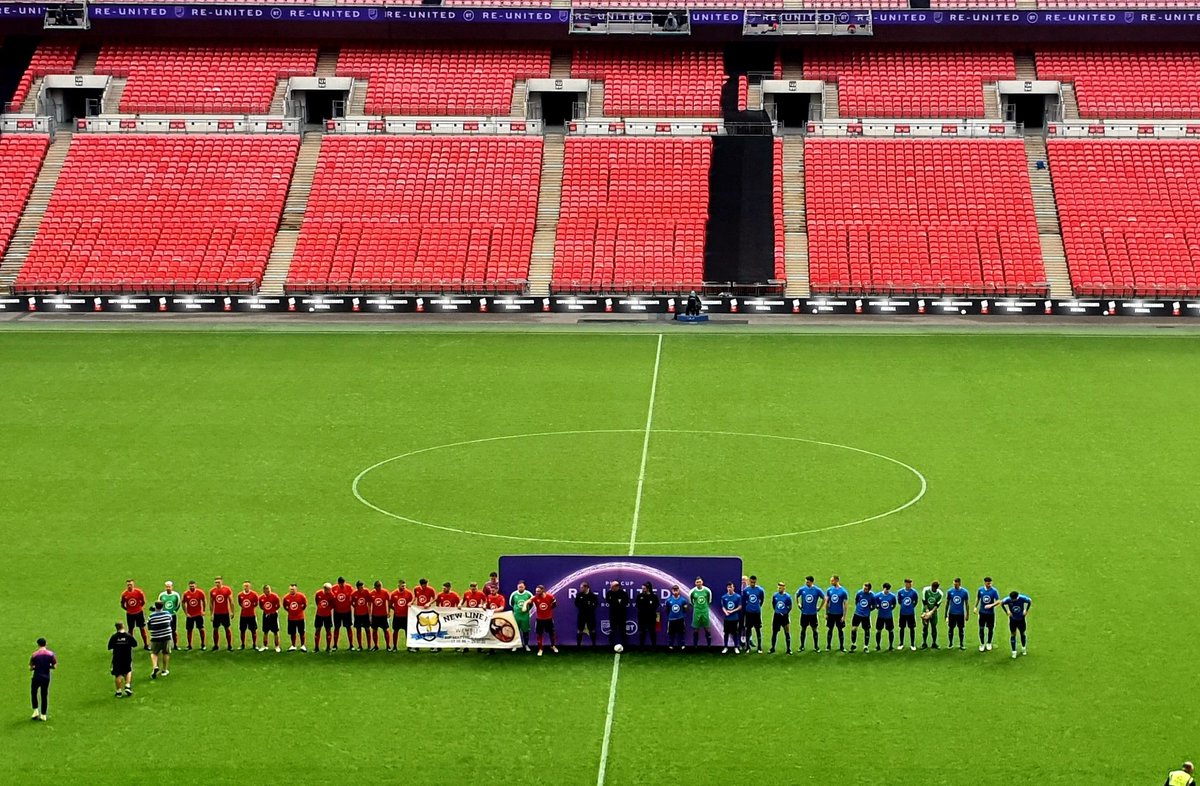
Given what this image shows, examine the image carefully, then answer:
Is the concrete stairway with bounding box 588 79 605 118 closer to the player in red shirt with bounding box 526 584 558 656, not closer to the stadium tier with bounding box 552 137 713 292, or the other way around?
the stadium tier with bounding box 552 137 713 292

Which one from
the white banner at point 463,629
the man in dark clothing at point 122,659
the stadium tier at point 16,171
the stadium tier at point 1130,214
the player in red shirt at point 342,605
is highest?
the stadium tier at point 16,171

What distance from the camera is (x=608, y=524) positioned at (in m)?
36.1

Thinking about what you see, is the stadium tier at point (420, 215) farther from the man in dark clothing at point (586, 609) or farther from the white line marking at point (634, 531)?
the man in dark clothing at point (586, 609)

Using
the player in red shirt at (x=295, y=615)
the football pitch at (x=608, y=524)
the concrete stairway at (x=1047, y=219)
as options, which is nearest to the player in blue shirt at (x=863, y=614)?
the football pitch at (x=608, y=524)

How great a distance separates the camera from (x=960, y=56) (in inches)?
3027

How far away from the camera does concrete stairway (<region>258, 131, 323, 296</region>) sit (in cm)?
6594

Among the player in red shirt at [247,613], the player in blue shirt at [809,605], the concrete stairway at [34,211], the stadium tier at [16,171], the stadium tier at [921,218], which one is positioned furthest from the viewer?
the stadium tier at [16,171]

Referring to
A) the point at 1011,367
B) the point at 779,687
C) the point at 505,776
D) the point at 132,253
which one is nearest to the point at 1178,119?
the point at 1011,367

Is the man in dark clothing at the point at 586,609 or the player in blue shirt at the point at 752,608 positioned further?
the man in dark clothing at the point at 586,609

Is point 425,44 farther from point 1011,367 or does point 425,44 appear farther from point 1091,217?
point 1011,367

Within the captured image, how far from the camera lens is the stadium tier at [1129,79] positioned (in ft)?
240

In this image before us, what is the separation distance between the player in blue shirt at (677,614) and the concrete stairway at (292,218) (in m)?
39.5

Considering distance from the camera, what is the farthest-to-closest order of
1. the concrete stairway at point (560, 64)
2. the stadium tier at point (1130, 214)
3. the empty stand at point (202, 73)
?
the concrete stairway at point (560, 64) → the empty stand at point (202, 73) → the stadium tier at point (1130, 214)

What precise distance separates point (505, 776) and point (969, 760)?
6806mm
